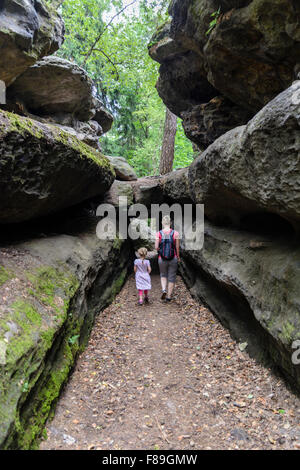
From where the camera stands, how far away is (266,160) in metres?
3.78

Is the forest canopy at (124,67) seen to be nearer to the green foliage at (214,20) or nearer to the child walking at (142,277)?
the green foliage at (214,20)

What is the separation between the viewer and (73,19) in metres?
15.6

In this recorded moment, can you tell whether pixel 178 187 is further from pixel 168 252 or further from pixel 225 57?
pixel 225 57

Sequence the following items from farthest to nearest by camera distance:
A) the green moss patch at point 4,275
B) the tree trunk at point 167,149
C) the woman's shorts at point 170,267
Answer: the tree trunk at point 167,149 < the woman's shorts at point 170,267 < the green moss patch at point 4,275

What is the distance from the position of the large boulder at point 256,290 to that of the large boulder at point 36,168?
12.6 ft

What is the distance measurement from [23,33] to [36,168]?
4.16 m

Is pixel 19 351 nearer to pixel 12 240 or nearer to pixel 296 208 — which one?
pixel 12 240

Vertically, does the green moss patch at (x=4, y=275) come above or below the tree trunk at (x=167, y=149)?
below

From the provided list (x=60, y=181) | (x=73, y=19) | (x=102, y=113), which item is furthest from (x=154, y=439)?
(x=73, y=19)

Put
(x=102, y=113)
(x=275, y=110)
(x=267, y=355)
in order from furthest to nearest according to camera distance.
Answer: (x=102, y=113) < (x=267, y=355) < (x=275, y=110)

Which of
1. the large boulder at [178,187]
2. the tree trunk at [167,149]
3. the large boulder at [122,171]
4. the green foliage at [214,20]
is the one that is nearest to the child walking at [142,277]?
the large boulder at [178,187]

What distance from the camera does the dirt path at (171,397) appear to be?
312 cm

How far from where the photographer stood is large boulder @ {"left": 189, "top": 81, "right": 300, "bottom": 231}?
10.9 feet

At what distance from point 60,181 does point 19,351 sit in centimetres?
348
